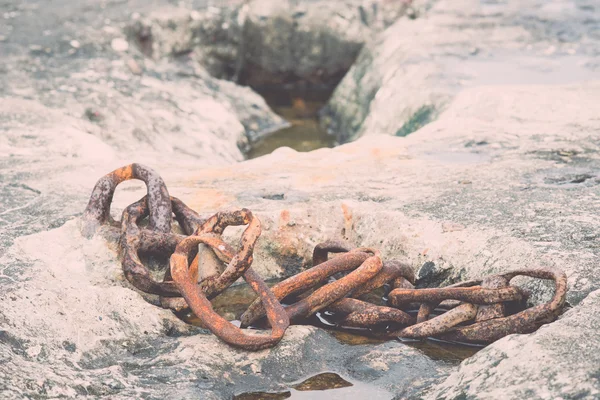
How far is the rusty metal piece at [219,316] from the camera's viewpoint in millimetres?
2465

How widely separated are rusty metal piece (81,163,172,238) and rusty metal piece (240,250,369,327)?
58 centimetres

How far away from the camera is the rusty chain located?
2.51 m

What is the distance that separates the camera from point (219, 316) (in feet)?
8.27

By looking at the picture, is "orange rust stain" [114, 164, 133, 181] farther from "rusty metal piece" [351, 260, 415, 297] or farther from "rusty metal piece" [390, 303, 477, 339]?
"rusty metal piece" [390, 303, 477, 339]

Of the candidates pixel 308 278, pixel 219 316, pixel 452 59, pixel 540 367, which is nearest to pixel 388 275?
pixel 308 278

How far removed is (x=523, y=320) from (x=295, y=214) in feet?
4.08

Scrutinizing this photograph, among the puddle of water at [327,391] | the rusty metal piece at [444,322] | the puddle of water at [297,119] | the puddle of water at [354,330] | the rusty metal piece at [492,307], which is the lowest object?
the puddle of water at [297,119]

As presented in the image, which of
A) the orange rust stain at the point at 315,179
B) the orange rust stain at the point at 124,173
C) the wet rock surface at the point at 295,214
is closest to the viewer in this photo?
the wet rock surface at the point at 295,214

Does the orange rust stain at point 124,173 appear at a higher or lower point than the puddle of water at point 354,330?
higher

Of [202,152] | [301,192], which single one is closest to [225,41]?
[202,152]

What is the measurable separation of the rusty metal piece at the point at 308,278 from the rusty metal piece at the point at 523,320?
1.37ft

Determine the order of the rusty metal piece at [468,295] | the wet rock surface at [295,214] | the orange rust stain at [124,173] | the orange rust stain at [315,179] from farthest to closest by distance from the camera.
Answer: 1. the orange rust stain at [315,179]
2. the orange rust stain at [124,173]
3. the rusty metal piece at [468,295]
4. the wet rock surface at [295,214]

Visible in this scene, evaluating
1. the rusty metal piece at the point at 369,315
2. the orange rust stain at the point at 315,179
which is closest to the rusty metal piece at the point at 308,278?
the rusty metal piece at the point at 369,315

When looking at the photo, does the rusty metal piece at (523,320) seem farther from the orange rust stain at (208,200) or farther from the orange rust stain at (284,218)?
the orange rust stain at (208,200)
